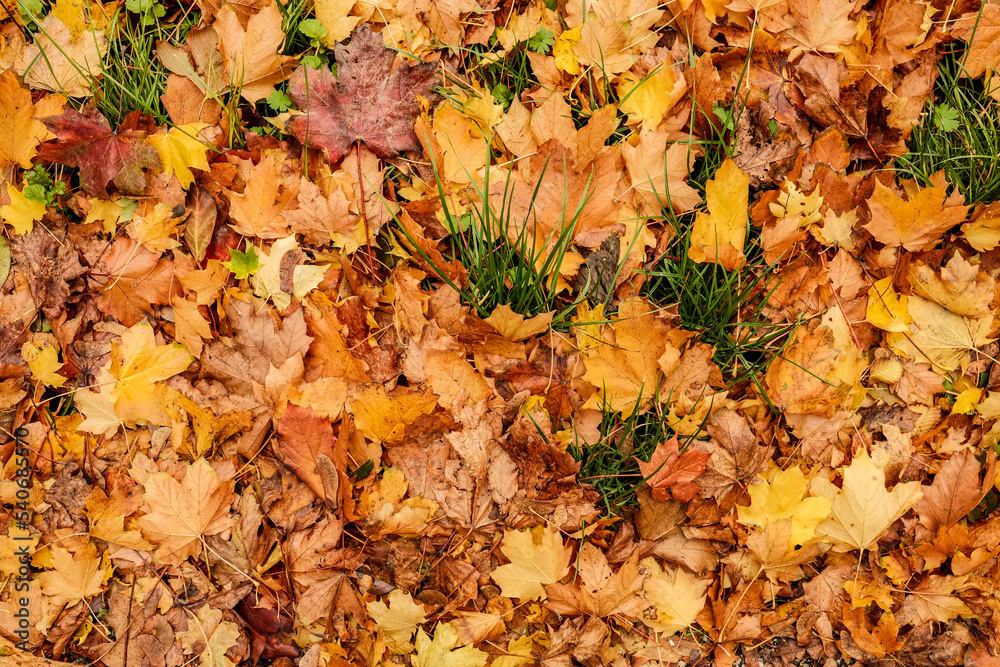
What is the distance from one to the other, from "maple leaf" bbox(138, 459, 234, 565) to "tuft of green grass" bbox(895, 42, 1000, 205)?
7.03 feet

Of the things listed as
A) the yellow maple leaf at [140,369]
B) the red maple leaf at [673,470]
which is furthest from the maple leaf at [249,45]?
the red maple leaf at [673,470]

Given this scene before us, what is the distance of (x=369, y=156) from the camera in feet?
5.82

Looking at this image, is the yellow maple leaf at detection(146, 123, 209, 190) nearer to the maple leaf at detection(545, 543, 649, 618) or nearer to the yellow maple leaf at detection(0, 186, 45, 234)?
the yellow maple leaf at detection(0, 186, 45, 234)

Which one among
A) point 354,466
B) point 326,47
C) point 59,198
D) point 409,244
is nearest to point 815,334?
point 409,244

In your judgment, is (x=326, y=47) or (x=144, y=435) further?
(x=326, y=47)

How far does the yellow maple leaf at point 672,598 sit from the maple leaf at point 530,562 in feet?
0.85

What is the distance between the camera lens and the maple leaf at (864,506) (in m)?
1.64

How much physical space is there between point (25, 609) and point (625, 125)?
2.10m

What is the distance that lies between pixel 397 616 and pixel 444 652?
5.9 inches

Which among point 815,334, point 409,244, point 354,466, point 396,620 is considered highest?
point 409,244

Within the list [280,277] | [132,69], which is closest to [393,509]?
[280,277]

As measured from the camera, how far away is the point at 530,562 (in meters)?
1.57

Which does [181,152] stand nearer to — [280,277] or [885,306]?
[280,277]

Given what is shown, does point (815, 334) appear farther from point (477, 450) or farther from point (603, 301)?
point (477, 450)
